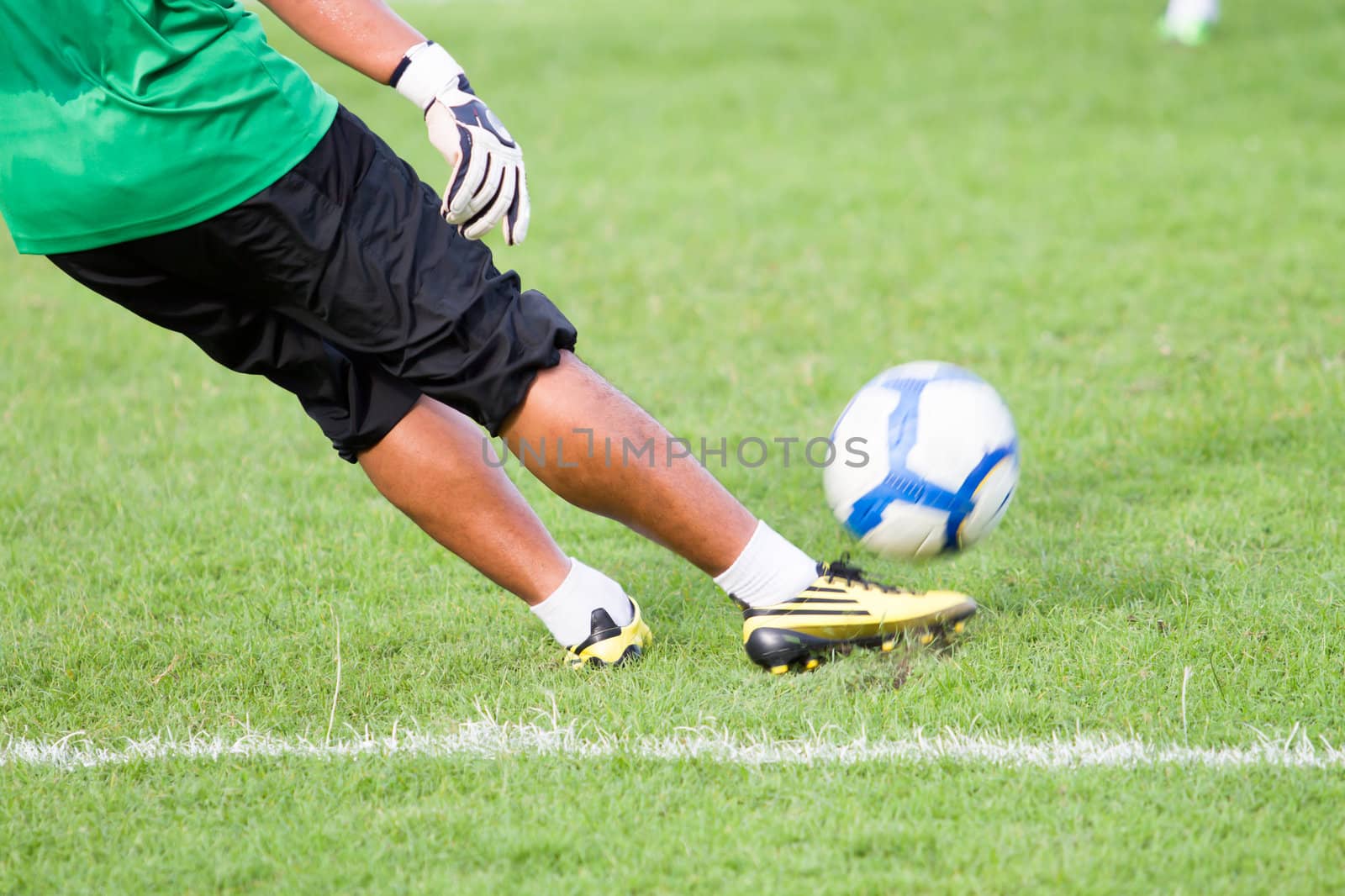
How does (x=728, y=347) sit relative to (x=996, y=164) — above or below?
below

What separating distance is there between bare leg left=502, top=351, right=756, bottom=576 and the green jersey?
2.19ft

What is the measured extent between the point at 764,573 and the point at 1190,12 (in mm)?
9540

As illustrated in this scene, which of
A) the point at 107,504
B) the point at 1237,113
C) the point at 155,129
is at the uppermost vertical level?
the point at 1237,113

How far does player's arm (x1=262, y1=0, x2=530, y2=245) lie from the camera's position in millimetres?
2510

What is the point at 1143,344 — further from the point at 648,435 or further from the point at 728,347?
the point at 648,435

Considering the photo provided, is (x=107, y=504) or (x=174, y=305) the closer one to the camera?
Result: (x=174, y=305)

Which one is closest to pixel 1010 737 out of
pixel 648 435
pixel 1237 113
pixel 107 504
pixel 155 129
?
pixel 648 435

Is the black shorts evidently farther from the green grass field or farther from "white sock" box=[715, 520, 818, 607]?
the green grass field

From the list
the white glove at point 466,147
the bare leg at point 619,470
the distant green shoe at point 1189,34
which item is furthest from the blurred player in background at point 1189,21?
the white glove at point 466,147

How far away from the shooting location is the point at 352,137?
257cm

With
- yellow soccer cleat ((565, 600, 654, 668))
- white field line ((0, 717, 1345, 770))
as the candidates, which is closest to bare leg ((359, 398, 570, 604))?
yellow soccer cleat ((565, 600, 654, 668))

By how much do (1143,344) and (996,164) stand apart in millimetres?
3123

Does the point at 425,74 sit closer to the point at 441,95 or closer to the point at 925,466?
the point at 441,95

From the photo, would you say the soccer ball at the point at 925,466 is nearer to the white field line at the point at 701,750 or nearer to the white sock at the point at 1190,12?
the white field line at the point at 701,750
